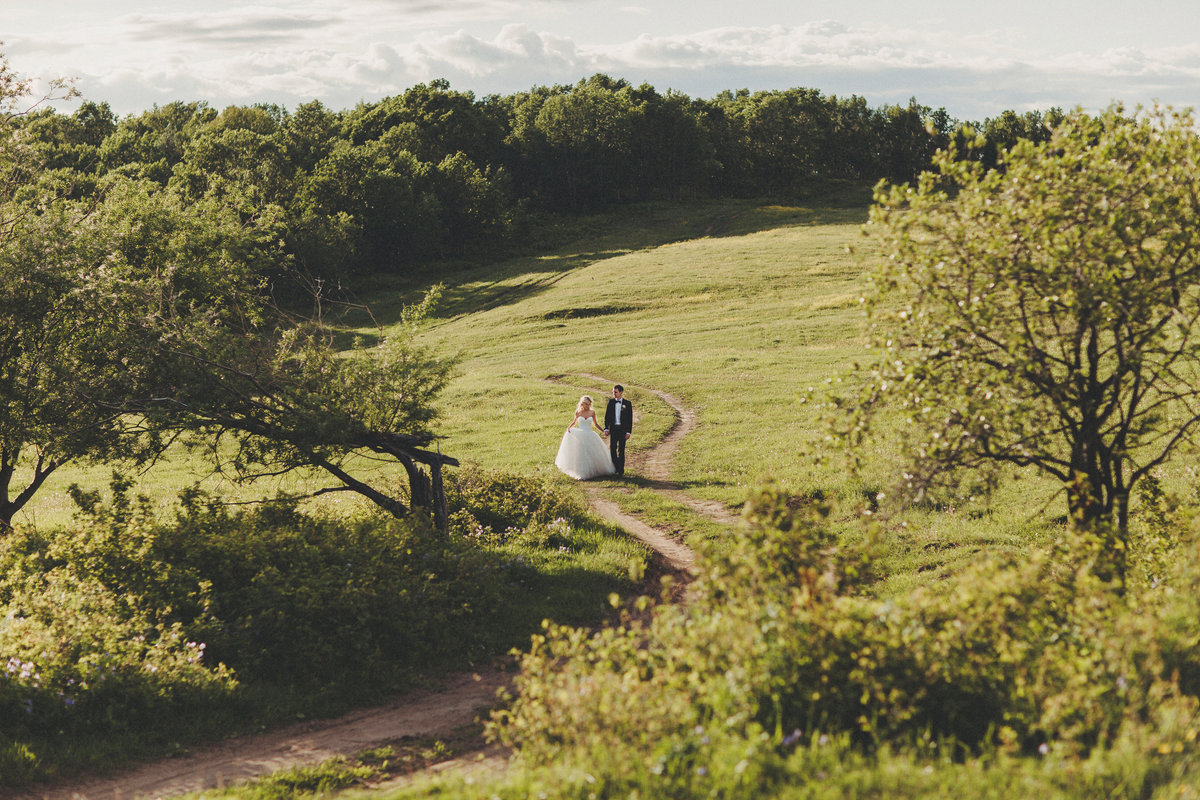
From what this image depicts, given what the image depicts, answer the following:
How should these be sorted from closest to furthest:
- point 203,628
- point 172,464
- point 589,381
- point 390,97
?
point 203,628 → point 172,464 → point 589,381 → point 390,97

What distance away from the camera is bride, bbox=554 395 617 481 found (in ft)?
82.2

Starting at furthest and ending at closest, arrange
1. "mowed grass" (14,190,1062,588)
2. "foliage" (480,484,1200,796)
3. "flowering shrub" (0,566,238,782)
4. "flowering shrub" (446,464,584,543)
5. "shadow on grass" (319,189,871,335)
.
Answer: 1. "shadow on grass" (319,189,871,335)
2. "mowed grass" (14,190,1062,588)
3. "flowering shrub" (446,464,584,543)
4. "flowering shrub" (0,566,238,782)
5. "foliage" (480,484,1200,796)

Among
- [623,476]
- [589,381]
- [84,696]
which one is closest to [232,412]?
[84,696]

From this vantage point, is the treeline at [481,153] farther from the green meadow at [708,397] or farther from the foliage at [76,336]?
the foliage at [76,336]

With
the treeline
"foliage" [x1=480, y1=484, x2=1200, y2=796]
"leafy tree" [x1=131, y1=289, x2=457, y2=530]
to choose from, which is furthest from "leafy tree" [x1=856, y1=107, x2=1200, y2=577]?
the treeline

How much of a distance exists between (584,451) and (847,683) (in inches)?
692

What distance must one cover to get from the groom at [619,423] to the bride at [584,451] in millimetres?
298

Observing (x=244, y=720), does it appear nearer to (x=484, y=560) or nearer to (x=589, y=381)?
(x=484, y=560)

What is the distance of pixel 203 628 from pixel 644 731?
8.94 m

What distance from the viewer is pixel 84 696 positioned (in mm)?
11711

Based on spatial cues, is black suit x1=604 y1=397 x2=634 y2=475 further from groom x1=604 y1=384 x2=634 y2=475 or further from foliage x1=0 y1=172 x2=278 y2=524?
foliage x1=0 y1=172 x2=278 y2=524

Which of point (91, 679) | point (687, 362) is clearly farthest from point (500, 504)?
point (687, 362)

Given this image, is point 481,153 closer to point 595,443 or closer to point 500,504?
point 595,443

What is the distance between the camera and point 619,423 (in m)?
25.0
